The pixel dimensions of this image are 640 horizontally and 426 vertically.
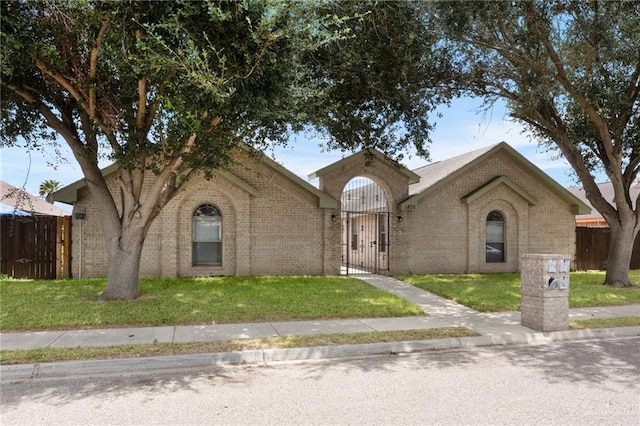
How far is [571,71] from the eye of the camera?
41.2 ft

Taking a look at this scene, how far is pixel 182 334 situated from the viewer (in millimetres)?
7555

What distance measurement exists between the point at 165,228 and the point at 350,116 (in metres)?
7.15

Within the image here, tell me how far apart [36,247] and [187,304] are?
293 inches

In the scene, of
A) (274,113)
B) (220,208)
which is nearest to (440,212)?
(220,208)

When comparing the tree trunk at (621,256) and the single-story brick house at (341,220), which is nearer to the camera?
the tree trunk at (621,256)

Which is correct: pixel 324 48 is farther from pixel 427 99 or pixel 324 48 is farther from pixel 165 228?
pixel 165 228

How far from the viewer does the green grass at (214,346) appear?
623 centimetres

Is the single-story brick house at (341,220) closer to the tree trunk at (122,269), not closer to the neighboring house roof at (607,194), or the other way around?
the tree trunk at (122,269)

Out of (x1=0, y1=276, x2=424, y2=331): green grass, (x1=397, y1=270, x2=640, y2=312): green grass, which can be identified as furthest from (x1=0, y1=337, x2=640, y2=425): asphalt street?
(x1=397, y1=270, x2=640, y2=312): green grass

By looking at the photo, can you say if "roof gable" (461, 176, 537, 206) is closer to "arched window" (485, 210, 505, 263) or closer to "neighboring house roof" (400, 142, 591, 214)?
"neighboring house roof" (400, 142, 591, 214)

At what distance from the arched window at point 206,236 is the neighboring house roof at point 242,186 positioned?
1295 mm

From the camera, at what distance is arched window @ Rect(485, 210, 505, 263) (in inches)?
711

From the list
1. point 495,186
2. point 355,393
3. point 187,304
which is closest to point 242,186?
point 187,304

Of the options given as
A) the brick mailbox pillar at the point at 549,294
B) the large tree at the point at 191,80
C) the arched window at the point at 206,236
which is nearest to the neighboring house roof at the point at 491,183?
the large tree at the point at 191,80
